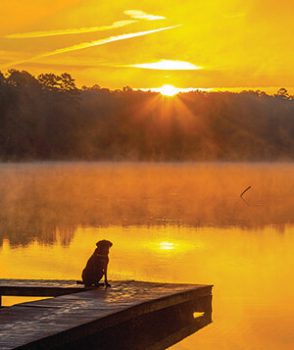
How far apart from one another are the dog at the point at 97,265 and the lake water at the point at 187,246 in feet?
6.68

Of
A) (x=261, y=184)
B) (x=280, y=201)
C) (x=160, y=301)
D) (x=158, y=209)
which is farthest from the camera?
(x=261, y=184)

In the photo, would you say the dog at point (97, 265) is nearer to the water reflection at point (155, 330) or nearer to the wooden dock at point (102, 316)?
the wooden dock at point (102, 316)

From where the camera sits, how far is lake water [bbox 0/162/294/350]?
21.3m

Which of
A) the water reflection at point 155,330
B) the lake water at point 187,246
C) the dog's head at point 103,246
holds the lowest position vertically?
the water reflection at point 155,330

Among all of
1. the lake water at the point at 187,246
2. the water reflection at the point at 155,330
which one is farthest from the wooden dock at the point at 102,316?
the lake water at the point at 187,246

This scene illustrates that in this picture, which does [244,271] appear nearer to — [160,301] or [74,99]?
[160,301]

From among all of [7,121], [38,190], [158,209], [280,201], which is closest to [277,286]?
[158,209]

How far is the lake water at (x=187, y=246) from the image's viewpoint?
21.3m

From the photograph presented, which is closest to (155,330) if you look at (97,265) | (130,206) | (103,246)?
(97,265)

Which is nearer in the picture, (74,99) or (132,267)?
(132,267)

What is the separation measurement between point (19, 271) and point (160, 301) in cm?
879

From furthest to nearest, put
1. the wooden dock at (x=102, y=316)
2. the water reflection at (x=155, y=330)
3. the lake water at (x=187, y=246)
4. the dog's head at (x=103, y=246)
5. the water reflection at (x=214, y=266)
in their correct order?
1. the lake water at (x=187, y=246)
2. the water reflection at (x=214, y=266)
3. the dog's head at (x=103, y=246)
4. the water reflection at (x=155, y=330)
5. the wooden dock at (x=102, y=316)

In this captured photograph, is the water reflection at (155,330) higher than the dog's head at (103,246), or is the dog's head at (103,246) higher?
the dog's head at (103,246)

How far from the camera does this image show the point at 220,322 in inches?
823
